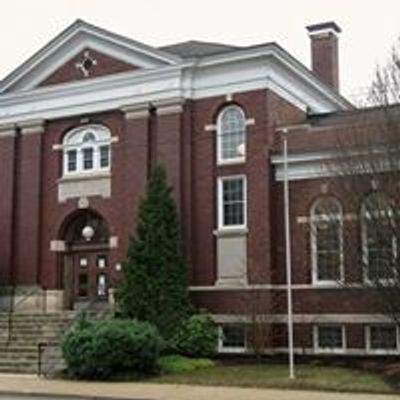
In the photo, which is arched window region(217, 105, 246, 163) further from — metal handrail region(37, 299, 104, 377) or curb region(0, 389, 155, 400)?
curb region(0, 389, 155, 400)

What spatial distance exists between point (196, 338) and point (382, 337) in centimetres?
648

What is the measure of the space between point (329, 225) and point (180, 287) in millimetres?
6354

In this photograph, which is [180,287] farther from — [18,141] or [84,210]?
[18,141]

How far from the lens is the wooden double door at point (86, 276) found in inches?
1463

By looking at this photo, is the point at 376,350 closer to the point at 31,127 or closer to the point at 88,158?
the point at 88,158

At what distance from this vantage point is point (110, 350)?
26422mm

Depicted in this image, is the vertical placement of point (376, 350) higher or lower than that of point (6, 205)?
lower

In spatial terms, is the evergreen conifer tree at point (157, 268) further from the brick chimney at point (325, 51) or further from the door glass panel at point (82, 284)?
the brick chimney at point (325, 51)

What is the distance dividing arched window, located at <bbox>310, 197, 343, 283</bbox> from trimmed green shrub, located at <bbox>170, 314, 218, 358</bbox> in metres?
4.30

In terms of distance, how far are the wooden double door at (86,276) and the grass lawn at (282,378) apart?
8.46m

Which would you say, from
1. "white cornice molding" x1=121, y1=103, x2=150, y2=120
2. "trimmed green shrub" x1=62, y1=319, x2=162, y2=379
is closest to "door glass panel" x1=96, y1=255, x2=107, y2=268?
"white cornice molding" x1=121, y1=103, x2=150, y2=120

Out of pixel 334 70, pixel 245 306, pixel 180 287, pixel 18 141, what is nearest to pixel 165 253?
pixel 180 287

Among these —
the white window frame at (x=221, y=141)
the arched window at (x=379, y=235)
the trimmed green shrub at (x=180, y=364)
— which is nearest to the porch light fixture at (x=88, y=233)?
the white window frame at (x=221, y=141)

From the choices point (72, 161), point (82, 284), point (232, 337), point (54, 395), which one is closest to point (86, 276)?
point (82, 284)
